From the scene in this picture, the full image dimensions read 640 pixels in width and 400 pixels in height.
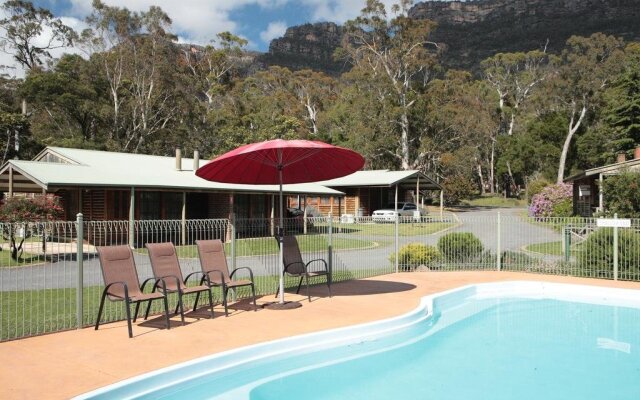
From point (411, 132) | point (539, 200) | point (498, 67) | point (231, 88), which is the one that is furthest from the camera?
point (498, 67)

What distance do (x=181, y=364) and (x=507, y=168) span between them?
216 ft

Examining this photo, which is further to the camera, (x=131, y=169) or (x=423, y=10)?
(x=423, y=10)

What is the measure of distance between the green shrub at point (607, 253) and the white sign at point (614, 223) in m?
0.61

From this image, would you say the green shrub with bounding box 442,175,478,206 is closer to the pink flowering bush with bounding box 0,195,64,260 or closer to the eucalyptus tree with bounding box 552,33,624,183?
the eucalyptus tree with bounding box 552,33,624,183

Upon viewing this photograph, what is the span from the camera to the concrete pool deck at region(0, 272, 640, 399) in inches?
218

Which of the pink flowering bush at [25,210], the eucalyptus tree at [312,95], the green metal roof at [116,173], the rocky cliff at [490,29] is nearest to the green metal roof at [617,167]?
the green metal roof at [116,173]

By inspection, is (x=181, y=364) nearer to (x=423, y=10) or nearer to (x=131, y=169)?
(x=131, y=169)

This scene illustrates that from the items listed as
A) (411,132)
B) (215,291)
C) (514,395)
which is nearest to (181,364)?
(514,395)

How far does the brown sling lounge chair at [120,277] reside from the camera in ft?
24.4

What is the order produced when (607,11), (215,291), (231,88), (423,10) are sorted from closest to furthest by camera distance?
(215,291) < (231,88) < (607,11) < (423,10)

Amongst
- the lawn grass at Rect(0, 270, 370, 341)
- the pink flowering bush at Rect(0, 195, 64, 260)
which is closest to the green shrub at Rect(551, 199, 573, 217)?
the lawn grass at Rect(0, 270, 370, 341)

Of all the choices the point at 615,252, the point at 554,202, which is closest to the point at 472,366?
the point at 615,252

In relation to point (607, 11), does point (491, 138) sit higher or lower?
lower

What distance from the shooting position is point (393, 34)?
5469 centimetres
